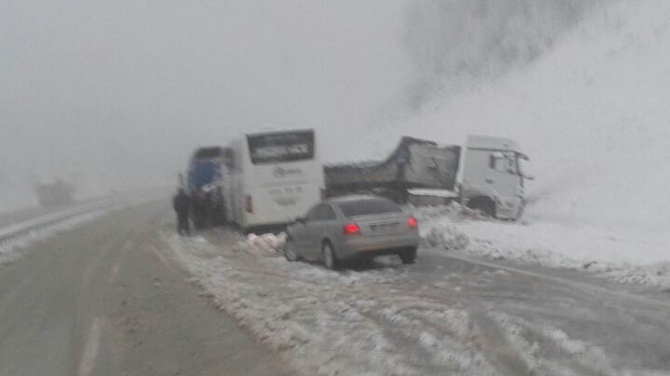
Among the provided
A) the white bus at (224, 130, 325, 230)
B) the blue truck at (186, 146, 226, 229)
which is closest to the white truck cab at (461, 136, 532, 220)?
the white bus at (224, 130, 325, 230)

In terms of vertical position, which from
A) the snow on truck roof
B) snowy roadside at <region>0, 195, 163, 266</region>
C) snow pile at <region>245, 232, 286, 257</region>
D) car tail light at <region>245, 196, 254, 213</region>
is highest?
the snow on truck roof

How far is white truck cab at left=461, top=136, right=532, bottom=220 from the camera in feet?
91.6

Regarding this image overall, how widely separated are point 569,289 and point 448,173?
17.5 metres

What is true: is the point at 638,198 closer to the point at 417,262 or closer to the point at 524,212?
the point at 524,212

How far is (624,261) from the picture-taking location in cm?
1552

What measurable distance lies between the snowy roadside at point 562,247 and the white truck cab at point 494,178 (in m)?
3.10

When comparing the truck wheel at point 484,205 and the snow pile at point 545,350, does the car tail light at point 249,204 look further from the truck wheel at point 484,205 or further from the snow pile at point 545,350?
the snow pile at point 545,350

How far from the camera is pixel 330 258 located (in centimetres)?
1758

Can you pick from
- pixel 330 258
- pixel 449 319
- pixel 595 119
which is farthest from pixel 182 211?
pixel 449 319

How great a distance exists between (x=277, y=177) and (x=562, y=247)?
425 inches

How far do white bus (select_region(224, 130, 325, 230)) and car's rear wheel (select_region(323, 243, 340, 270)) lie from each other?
8.32 metres

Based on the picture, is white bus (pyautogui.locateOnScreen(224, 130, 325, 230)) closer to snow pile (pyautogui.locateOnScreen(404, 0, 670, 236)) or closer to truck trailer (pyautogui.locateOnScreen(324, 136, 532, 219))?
truck trailer (pyautogui.locateOnScreen(324, 136, 532, 219))

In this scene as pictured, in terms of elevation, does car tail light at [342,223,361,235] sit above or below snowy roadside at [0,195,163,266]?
above

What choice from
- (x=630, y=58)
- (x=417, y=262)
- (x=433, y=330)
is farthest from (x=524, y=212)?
(x=433, y=330)
